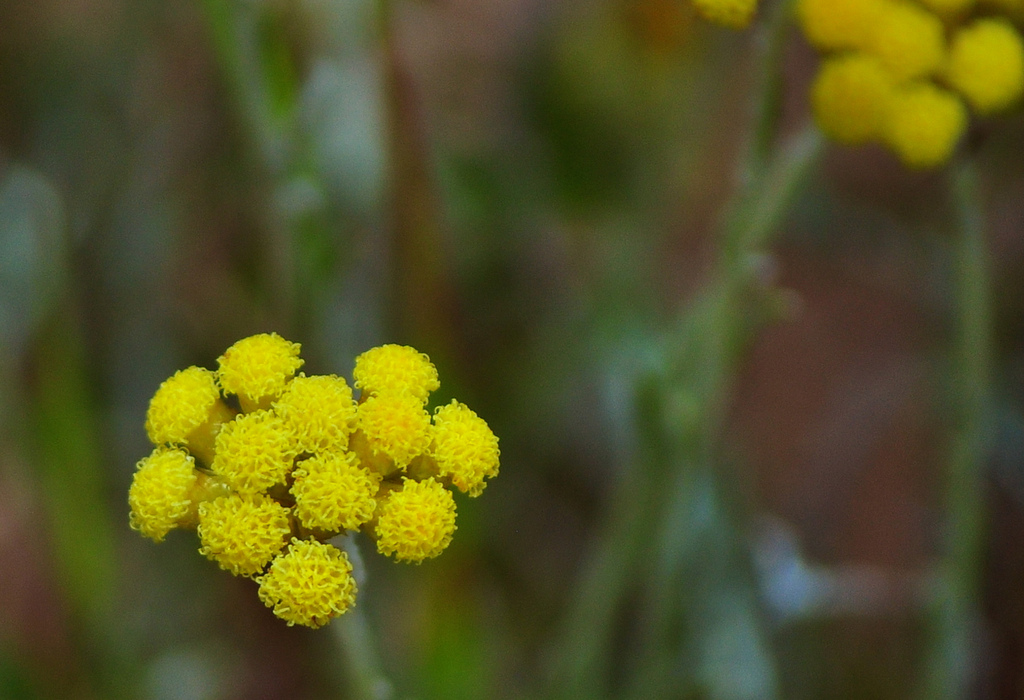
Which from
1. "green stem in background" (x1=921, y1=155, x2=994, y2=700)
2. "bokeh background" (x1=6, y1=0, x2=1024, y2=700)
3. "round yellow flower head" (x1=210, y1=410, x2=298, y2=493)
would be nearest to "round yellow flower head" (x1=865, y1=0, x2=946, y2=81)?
"green stem in background" (x1=921, y1=155, x2=994, y2=700)

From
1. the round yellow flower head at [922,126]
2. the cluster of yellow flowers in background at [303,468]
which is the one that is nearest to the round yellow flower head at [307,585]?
the cluster of yellow flowers in background at [303,468]

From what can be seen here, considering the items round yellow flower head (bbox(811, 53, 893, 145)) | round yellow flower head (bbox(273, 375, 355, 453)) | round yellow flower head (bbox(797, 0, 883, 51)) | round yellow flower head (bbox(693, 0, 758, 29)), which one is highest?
round yellow flower head (bbox(797, 0, 883, 51))

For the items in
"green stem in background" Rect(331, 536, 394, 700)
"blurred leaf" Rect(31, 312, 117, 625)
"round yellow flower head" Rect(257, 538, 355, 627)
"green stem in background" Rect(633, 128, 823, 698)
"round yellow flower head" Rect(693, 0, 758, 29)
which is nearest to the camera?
"round yellow flower head" Rect(257, 538, 355, 627)

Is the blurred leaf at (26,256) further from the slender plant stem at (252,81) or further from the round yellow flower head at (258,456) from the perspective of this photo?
the round yellow flower head at (258,456)

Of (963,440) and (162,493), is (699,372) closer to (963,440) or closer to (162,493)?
(963,440)

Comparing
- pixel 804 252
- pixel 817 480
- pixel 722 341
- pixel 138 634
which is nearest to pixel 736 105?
pixel 804 252

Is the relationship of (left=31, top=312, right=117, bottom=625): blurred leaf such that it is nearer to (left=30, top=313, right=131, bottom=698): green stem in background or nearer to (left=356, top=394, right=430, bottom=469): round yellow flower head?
(left=30, top=313, right=131, bottom=698): green stem in background

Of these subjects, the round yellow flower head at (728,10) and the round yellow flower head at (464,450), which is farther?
the round yellow flower head at (728,10)
